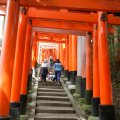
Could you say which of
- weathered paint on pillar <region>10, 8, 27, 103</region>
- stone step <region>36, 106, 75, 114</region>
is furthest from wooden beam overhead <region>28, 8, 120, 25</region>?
stone step <region>36, 106, 75, 114</region>

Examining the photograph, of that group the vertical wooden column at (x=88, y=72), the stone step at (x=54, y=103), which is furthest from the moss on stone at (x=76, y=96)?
the vertical wooden column at (x=88, y=72)

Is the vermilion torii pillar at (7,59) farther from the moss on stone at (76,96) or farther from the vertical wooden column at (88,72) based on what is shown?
the moss on stone at (76,96)

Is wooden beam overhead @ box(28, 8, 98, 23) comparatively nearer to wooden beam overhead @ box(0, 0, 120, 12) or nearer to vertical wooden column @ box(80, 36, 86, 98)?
wooden beam overhead @ box(0, 0, 120, 12)

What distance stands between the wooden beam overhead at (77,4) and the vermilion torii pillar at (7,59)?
651 millimetres

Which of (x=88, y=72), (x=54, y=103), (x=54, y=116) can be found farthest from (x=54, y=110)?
(x=88, y=72)

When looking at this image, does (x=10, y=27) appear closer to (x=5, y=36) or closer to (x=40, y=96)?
(x=5, y=36)

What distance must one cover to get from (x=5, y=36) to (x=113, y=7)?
3.23 metres

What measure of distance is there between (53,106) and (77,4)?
542 centimetres

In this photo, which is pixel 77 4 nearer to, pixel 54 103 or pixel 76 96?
pixel 54 103

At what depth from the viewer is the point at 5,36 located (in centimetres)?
661

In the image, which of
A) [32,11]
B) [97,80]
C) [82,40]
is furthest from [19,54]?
[82,40]

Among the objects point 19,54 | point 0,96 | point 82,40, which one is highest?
point 82,40

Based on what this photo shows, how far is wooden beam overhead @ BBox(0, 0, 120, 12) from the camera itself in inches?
287

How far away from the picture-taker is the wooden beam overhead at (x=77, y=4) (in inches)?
287
